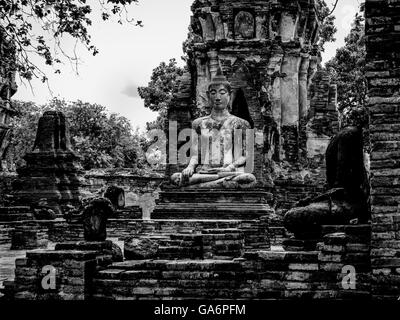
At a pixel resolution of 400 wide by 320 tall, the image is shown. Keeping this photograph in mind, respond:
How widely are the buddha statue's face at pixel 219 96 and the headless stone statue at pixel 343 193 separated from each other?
8.25 meters

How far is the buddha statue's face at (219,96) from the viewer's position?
15.6 m

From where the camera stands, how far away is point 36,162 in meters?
18.8

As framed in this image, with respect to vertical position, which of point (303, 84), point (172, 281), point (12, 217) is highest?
point (303, 84)

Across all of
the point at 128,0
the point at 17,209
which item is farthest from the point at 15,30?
the point at 17,209

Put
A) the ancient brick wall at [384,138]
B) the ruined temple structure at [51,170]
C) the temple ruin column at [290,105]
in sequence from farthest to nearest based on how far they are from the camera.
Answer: the temple ruin column at [290,105]
the ruined temple structure at [51,170]
the ancient brick wall at [384,138]

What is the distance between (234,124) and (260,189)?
5.72ft

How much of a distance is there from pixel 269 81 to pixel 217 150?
5.12m

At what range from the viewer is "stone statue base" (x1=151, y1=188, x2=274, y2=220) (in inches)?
564

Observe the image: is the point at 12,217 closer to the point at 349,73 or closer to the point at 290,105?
the point at 290,105

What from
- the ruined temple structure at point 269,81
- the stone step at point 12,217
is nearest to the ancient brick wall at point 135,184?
the ruined temple structure at point 269,81

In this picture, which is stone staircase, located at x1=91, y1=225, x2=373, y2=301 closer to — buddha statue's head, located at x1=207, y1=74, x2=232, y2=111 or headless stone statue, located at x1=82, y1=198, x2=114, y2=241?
headless stone statue, located at x1=82, y1=198, x2=114, y2=241

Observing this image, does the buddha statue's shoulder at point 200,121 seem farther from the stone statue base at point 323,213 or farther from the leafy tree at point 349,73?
the leafy tree at point 349,73

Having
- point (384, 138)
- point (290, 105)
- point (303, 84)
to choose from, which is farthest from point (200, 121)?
point (384, 138)

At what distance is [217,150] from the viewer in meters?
15.7
